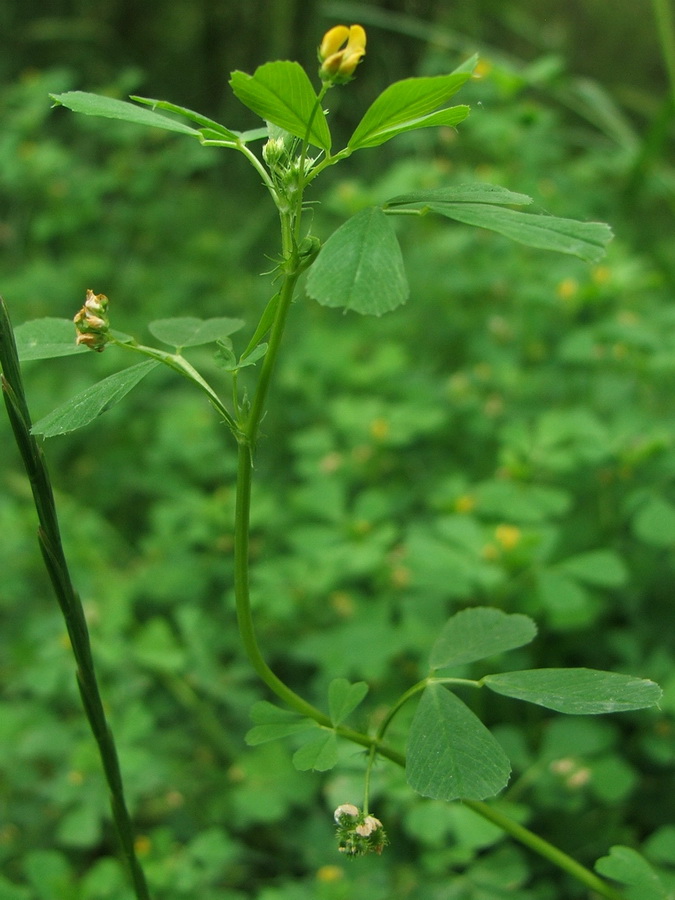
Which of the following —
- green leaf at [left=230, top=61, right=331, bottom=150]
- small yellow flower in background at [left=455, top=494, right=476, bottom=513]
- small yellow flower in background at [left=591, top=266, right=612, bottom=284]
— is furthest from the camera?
small yellow flower in background at [left=591, top=266, right=612, bottom=284]

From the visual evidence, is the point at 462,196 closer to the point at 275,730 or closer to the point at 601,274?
the point at 275,730

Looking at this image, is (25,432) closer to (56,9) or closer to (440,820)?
(440,820)

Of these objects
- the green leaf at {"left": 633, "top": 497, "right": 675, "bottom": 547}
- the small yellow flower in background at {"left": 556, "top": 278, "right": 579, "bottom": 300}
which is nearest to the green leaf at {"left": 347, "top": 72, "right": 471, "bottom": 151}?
the green leaf at {"left": 633, "top": 497, "right": 675, "bottom": 547}

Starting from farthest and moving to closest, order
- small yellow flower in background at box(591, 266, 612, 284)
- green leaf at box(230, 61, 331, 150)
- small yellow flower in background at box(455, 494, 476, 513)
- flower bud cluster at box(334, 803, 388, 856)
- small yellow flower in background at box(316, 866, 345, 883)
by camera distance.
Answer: small yellow flower in background at box(591, 266, 612, 284) < small yellow flower in background at box(455, 494, 476, 513) < small yellow flower in background at box(316, 866, 345, 883) < flower bud cluster at box(334, 803, 388, 856) < green leaf at box(230, 61, 331, 150)

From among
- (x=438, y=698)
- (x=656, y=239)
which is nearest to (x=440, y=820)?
(x=438, y=698)

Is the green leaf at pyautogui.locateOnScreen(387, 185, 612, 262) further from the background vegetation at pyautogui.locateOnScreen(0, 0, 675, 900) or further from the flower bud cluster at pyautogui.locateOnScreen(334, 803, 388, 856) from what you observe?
the background vegetation at pyautogui.locateOnScreen(0, 0, 675, 900)

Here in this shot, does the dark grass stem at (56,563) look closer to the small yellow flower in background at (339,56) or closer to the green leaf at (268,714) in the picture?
the green leaf at (268,714)

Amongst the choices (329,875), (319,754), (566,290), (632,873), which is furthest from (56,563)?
(566,290)
